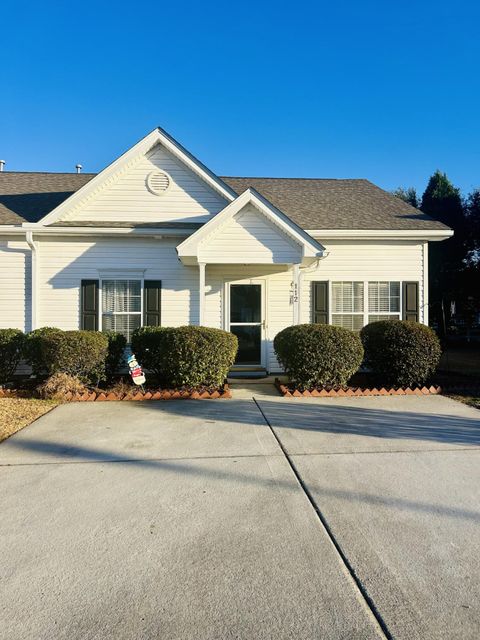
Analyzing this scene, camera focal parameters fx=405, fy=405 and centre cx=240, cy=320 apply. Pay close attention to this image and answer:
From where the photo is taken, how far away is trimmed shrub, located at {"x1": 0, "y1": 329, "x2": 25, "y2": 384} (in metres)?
8.12

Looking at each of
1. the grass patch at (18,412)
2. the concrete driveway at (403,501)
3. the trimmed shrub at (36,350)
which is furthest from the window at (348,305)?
the grass patch at (18,412)

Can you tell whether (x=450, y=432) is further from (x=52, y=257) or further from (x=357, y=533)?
(x=52, y=257)

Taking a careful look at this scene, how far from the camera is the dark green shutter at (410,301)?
993 cm

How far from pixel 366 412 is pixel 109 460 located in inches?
153

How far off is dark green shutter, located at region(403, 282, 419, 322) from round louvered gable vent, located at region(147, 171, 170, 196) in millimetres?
6315

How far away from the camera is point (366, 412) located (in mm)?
6234

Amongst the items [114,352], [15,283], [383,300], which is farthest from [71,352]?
[383,300]

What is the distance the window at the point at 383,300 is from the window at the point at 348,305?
9.8 inches

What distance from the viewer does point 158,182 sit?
967cm

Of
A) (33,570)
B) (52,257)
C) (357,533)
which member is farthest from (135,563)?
(52,257)

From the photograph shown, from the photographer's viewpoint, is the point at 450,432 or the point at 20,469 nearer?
the point at 20,469

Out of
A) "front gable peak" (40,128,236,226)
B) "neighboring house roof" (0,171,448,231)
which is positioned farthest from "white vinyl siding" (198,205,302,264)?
"neighboring house roof" (0,171,448,231)

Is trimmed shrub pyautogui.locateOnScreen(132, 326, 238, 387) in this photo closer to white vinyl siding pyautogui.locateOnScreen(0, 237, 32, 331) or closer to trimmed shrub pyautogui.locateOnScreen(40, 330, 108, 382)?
trimmed shrub pyautogui.locateOnScreen(40, 330, 108, 382)

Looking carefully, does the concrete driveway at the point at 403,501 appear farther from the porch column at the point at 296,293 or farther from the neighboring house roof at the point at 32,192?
the neighboring house roof at the point at 32,192
